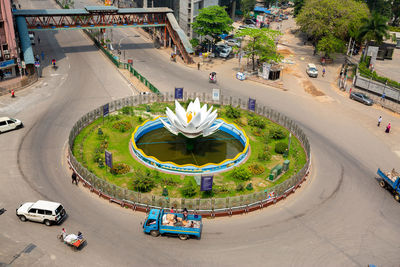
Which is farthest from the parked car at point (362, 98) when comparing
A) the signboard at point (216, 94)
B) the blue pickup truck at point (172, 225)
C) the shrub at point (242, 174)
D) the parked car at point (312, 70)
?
the blue pickup truck at point (172, 225)

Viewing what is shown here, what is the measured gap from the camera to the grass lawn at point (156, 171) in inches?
1898

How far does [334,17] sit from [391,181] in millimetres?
64027

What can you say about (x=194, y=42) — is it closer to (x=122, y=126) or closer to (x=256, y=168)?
(x=122, y=126)

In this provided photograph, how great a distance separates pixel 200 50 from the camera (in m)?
104

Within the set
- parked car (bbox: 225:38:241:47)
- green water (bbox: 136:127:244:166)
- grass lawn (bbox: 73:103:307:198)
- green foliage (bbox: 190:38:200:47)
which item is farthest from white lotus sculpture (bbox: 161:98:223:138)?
parked car (bbox: 225:38:241:47)

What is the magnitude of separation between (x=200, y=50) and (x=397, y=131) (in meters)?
54.5

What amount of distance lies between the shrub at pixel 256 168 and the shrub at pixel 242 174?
5.58 feet

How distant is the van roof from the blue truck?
129 feet

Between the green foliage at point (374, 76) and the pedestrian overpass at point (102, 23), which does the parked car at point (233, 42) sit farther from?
the green foliage at point (374, 76)

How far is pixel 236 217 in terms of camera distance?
44.1 meters

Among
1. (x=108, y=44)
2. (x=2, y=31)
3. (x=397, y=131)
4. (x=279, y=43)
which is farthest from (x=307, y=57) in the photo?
(x=2, y=31)

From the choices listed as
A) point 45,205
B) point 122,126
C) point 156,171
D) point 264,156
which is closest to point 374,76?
point 264,156

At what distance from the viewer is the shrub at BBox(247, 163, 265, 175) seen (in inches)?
2025

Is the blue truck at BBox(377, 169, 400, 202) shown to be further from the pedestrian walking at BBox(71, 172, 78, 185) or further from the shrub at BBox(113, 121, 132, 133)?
the pedestrian walking at BBox(71, 172, 78, 185)
